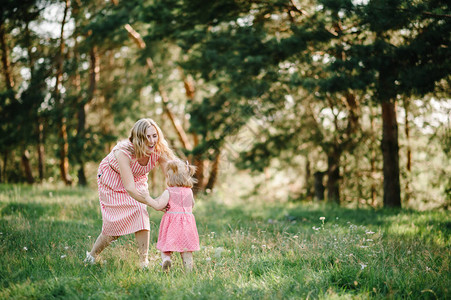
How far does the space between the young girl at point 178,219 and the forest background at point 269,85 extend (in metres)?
3.76

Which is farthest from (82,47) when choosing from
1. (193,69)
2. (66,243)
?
(66,243)

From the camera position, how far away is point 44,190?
29.4 feet

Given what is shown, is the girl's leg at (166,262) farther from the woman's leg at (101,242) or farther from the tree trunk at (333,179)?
the tree trunk at (333,179)

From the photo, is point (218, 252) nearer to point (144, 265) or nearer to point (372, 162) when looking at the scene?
point (144, 265)

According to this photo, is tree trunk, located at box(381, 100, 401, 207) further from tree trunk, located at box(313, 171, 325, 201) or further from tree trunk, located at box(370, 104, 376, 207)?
tree trunk, located at box(313, 171, 325, 201)

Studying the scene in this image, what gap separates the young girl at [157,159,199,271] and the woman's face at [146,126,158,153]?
37 cm

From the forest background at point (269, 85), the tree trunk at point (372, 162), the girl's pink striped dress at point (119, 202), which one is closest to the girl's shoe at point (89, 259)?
the girl's pink striped dress at point (119, 202)

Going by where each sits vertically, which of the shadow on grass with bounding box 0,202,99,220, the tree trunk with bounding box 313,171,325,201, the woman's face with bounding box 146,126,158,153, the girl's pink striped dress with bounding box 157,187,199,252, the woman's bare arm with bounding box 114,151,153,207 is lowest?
the tree trunk with bounding box 313,171,325,201

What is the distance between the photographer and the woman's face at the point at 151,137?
3.92 metres

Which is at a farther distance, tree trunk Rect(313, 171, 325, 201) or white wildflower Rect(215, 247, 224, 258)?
tree trunk Rect(313, 171, 325, 201)

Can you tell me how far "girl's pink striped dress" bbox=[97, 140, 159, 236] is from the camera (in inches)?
151

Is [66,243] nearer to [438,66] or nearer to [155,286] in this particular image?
[155,286]

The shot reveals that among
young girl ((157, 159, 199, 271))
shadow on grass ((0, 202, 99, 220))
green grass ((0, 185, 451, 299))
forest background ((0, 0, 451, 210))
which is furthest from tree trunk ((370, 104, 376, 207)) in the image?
young girl ((157, 159, 199, 271))

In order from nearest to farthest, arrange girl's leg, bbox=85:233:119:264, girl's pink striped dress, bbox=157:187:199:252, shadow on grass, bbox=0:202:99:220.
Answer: girl's pink striped dress, bbox=157:187:199:252
girl's leg, bbox=85:233:119:264
shadow on grass, bbox=0:202:99:220
